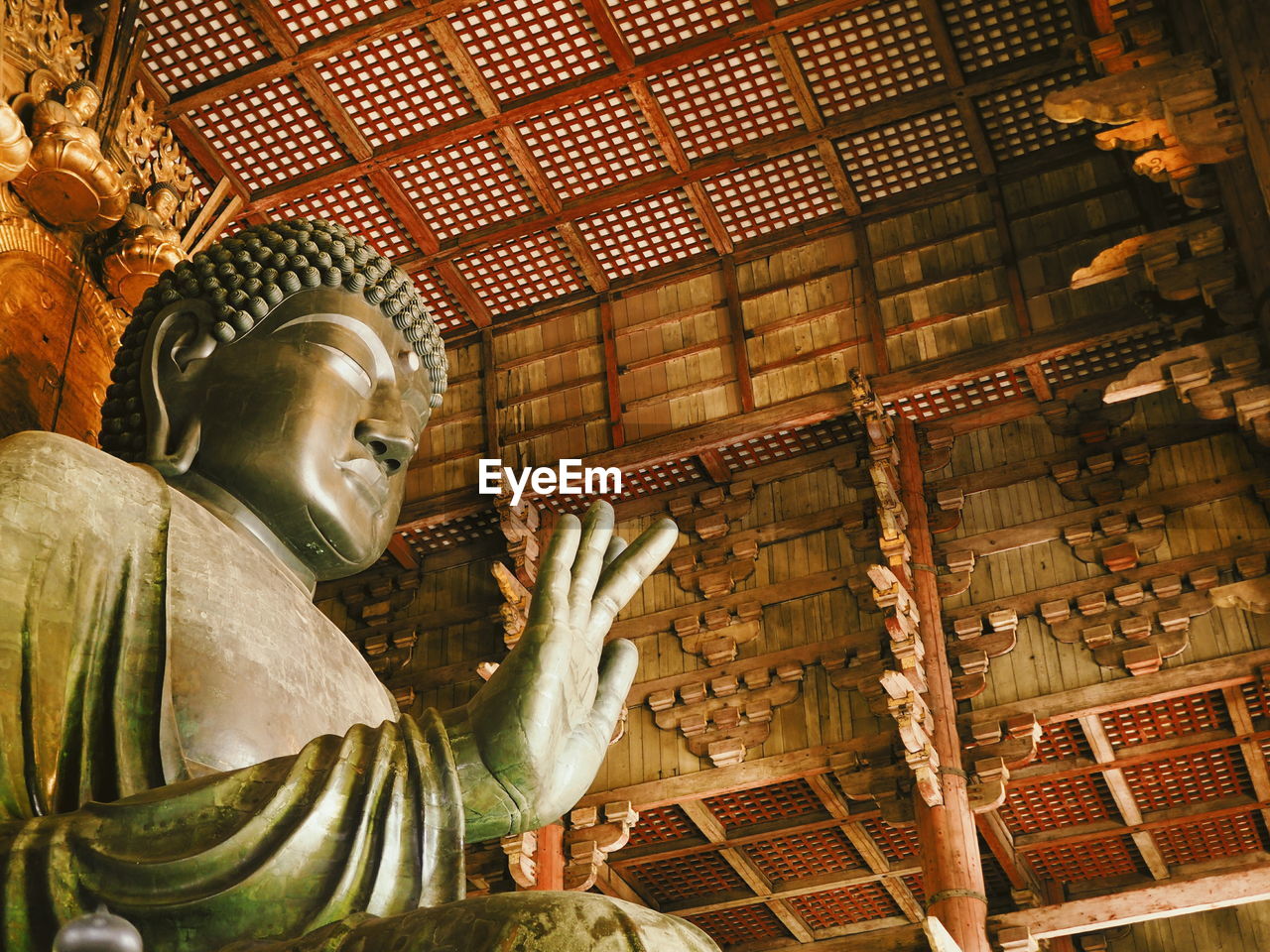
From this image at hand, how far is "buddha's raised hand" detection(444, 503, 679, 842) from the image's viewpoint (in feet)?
8.00

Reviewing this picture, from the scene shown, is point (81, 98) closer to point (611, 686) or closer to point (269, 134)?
point (611, 686)

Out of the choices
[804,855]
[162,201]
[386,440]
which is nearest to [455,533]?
[804,855]

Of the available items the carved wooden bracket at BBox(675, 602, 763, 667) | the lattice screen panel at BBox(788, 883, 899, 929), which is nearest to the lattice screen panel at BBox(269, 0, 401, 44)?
the carved wooden bracket at BBox(675, 602, 763, 667)

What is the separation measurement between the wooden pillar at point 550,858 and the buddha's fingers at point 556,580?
16.1 ft

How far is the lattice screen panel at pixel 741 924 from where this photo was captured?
9.26m

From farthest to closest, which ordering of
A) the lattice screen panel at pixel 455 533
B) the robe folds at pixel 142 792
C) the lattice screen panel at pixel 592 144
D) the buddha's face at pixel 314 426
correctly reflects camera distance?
the lattice screen panel at pixel 455 533
the lattice screen panel at pixel 592 144
the buddha's face at pixel 314 426
the robe folds at pixel 142 792

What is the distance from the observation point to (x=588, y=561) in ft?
9.07

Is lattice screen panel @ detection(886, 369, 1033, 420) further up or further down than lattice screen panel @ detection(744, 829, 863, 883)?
further up

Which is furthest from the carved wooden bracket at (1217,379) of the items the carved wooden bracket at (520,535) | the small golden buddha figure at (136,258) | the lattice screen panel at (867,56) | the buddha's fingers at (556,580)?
the buddha's fingers at (556,580)

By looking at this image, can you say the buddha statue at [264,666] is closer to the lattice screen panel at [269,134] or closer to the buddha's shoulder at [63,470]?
the buddha's shoulder at [63,470]

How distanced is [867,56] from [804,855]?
4.31m

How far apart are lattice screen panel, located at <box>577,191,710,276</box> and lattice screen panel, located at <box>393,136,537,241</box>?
43cm

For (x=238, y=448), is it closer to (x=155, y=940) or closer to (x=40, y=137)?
(x=40, y=137)

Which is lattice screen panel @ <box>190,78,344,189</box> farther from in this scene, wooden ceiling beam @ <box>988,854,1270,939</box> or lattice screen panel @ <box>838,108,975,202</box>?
wooden ceiling beam @ <box>988,854,1270,939</box>
